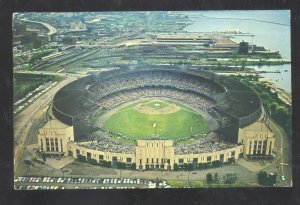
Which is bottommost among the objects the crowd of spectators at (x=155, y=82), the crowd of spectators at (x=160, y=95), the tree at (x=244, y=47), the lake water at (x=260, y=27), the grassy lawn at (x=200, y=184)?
the grassy lawn at (x=200, y=184)

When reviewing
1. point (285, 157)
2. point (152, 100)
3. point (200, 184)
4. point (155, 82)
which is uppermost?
point (155, 82)

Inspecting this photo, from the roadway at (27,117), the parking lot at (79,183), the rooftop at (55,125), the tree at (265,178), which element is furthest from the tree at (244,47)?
the rooftop at (55,125)

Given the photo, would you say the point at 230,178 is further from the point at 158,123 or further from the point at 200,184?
the point at 158,123

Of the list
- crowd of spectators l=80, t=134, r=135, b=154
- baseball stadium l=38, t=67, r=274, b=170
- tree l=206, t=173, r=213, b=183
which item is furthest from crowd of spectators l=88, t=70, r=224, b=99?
tree l=206, t=173, r=213, b=183

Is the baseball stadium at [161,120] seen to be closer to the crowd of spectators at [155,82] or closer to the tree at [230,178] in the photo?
the crowd of spectators at [155,82]

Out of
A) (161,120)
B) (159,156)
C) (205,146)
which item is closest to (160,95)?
(161,120)

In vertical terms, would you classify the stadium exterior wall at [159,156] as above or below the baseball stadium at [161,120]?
below
